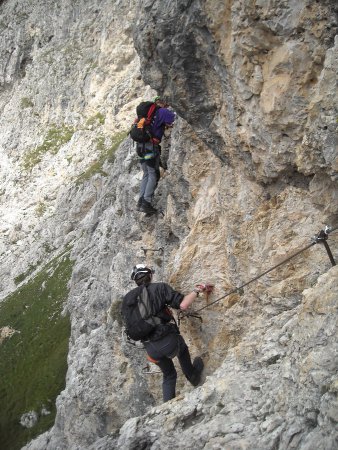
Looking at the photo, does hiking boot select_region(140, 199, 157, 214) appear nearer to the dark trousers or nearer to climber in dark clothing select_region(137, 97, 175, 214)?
climber in dark clothing select_region(137, 97, 175, 214)

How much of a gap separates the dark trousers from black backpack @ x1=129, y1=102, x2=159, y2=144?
6.24 meters

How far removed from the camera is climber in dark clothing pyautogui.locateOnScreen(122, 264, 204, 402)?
8.74 meters

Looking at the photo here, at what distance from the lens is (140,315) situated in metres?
8.79

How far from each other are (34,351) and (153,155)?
960 inches

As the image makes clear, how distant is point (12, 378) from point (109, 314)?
20.0m

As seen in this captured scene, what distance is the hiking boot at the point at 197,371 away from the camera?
9.34 meters

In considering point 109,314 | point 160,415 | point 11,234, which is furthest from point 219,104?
point 11,234

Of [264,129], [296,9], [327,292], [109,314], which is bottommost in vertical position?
[109,314]

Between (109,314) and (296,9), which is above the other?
(296,9)

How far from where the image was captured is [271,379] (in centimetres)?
612

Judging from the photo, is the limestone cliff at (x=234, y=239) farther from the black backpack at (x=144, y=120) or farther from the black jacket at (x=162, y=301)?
the black jacket at (x=162, y=301)

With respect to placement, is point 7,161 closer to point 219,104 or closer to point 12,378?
point 12,378

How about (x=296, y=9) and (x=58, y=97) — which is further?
(x=58, y=97)

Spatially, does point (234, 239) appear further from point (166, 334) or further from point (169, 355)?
point (169, 355)
